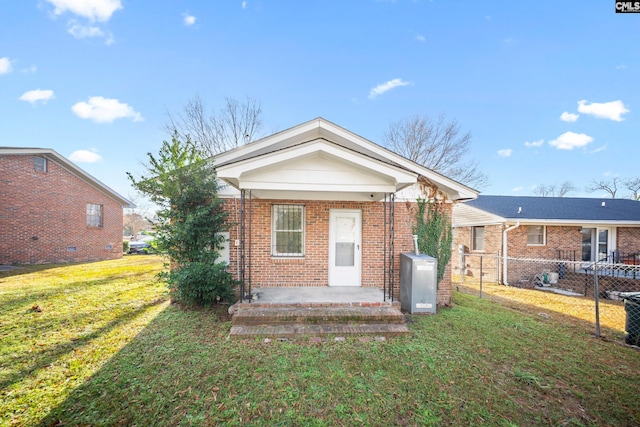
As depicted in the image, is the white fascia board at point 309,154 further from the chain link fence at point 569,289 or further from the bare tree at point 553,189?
the bare tree at point 553,189

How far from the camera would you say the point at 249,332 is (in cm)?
465

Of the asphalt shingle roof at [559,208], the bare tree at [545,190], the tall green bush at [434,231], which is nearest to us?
the tall green bush at [434,231]

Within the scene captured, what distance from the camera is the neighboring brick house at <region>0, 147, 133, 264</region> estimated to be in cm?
1230

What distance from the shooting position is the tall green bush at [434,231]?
266 inches

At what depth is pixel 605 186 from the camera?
33250mm

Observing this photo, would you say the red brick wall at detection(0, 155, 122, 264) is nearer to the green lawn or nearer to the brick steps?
the green lawn

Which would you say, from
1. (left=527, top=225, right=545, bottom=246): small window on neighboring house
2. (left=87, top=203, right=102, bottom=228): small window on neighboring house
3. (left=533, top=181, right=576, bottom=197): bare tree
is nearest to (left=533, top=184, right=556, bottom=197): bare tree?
(left=533, top=181, right=576, bottom=197): bare tree

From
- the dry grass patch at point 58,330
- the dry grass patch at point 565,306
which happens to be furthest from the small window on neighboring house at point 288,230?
the dry grass patch at point 565,306

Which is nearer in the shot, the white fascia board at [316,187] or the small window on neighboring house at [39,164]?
the white fascia board at [316,187]

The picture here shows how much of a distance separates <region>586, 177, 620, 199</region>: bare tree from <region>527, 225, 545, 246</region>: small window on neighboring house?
33821 mm

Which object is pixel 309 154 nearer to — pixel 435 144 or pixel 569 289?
pixel 569 289

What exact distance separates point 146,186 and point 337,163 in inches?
176

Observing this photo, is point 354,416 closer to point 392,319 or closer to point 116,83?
point 392,319

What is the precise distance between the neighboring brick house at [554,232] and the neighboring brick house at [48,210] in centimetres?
2204
